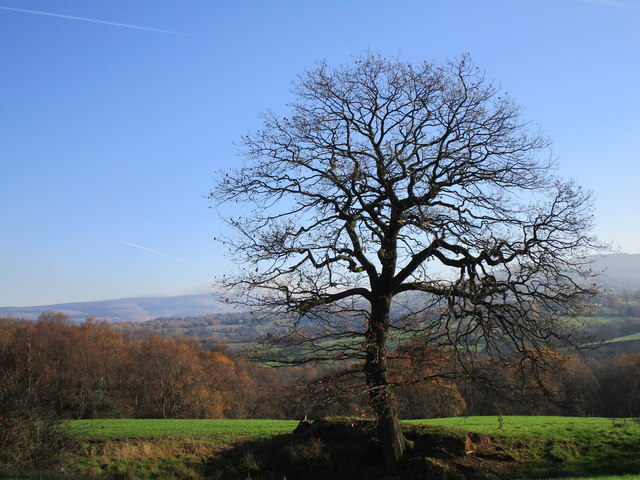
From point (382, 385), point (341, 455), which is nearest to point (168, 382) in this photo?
point (341, 455)

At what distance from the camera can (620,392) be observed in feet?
142

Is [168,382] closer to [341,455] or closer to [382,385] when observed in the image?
[341,455]

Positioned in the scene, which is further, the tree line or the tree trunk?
the tree line

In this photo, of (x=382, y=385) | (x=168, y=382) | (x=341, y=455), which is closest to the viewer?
(x=382, y=385)

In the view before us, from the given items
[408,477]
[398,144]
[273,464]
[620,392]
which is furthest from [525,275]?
[620,392]

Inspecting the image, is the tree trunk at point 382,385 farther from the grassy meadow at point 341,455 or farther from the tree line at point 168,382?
the tree line at point 168,382

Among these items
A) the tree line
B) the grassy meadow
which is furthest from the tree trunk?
the tree line

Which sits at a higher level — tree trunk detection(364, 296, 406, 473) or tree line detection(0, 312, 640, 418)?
tree trunk detection(364, 296, 406, 473)

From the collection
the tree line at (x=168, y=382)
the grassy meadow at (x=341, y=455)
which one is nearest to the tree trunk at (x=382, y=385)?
the grassy meadow at (x=341, y=455)

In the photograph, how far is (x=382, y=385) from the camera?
10.9 m

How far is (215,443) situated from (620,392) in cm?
4060

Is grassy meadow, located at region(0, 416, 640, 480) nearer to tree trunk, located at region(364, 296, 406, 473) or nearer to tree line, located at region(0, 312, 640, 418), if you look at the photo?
tree trunk, located at region(364, 296, 406, 473)

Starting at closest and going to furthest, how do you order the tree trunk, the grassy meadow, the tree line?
the tree trunk < the grassy meadow < the tree line

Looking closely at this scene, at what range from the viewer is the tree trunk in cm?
1132
